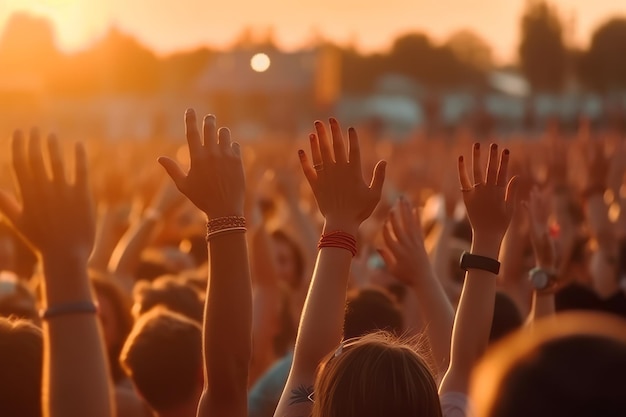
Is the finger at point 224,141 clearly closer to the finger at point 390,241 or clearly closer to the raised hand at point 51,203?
the raised hand at point 51,203

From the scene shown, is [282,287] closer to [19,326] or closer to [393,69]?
[19,326]

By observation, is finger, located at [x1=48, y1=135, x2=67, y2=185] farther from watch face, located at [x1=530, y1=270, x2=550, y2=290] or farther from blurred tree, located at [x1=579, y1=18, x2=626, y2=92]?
blurred tree, located at [x1=579, y1=18, x2=626, y2=92]

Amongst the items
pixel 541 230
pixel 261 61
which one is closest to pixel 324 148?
pixel 541 230

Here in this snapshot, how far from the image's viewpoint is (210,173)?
9.08 feet

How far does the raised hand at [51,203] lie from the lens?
2389 millimetres

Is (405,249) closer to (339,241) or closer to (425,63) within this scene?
(339,241)

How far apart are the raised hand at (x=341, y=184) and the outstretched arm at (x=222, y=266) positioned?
32 cm

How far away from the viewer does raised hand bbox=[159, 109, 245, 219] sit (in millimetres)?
2766

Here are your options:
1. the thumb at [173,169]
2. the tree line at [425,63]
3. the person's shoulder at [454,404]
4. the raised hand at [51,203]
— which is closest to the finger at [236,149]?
the thumb at [173,169]

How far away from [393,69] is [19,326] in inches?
3471

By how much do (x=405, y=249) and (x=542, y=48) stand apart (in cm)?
6581

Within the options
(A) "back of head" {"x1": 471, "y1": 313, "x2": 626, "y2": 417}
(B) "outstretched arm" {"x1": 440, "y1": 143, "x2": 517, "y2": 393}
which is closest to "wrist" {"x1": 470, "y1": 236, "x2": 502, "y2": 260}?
(B) "outstretched arm" {"x1": 440, "y1": 143, "x2": 517, "y2": 393}

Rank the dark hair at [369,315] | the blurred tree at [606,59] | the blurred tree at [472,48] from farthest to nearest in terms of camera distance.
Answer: the blurred tree at [472,48], the blurred tree at [606,59], the dark hair at [369,315]

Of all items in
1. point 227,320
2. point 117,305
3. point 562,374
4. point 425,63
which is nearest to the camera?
point 562,374
